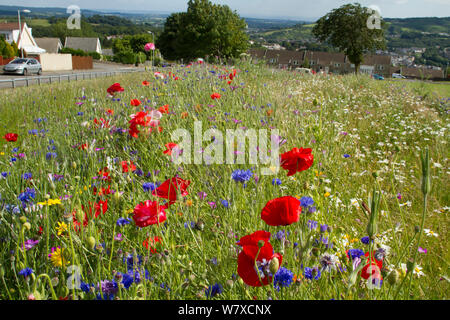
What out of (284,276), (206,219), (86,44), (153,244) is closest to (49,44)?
(86,44)

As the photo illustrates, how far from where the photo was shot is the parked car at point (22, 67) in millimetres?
27859

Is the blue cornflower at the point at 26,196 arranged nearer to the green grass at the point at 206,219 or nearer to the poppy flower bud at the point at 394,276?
the green grass at the point at 206,219

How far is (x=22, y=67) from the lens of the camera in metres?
28.4

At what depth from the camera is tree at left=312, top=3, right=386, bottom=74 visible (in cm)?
4419

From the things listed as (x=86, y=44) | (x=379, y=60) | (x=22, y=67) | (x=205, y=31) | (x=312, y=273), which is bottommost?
(x=312, y=273)

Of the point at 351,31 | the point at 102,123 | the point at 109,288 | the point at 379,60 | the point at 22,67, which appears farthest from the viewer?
the point at 379,60

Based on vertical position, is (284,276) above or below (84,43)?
below

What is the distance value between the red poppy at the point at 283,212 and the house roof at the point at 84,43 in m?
101

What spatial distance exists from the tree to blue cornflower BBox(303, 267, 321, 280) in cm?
4662

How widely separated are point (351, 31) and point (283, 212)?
48467 mm

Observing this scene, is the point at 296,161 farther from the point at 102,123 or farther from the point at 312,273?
the point at 102,123

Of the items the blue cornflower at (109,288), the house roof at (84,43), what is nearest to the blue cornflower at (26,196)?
the blue cornflower at (109,288)

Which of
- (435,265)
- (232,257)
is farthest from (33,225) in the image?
(435,265)

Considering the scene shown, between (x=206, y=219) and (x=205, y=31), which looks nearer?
(x=206, y=219)
